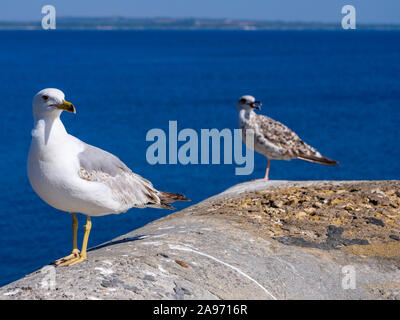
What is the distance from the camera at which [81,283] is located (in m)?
7.32

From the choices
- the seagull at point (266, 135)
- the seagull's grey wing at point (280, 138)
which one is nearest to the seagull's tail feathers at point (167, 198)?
the seagull at point (266, 135)

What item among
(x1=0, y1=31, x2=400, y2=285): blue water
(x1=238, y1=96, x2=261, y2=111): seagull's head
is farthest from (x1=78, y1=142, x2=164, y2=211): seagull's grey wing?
(x1=0, y1=31, x2=400, y2=285): blue water

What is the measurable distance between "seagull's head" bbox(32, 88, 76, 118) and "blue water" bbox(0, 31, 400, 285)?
15.2 meters

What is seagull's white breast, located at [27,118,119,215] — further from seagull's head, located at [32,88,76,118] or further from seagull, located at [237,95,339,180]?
seagull, located at [237,95,339,180]

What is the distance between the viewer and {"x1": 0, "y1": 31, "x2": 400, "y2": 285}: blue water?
90.8 ft

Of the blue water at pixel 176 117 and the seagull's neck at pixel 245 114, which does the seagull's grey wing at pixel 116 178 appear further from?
the blue water at pixel 176 117

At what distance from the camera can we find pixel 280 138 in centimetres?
1664

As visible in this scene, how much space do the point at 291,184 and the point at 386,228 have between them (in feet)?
11.3

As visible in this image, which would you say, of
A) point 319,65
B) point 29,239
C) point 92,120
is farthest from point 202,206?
point 319,65

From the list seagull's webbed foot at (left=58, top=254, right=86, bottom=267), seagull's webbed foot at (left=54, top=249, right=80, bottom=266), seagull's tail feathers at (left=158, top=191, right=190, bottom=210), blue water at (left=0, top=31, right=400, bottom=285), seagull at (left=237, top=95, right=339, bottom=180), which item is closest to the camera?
seagull's webbed foot at (left=58, top=254, right=86, bottom=267)

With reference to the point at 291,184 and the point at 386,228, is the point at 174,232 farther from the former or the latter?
the point at 291,184

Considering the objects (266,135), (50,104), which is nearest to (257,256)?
(50,104)

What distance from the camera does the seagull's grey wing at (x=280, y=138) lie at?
54.1 ft

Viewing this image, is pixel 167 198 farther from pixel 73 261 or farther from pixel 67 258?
pixel 73 261
